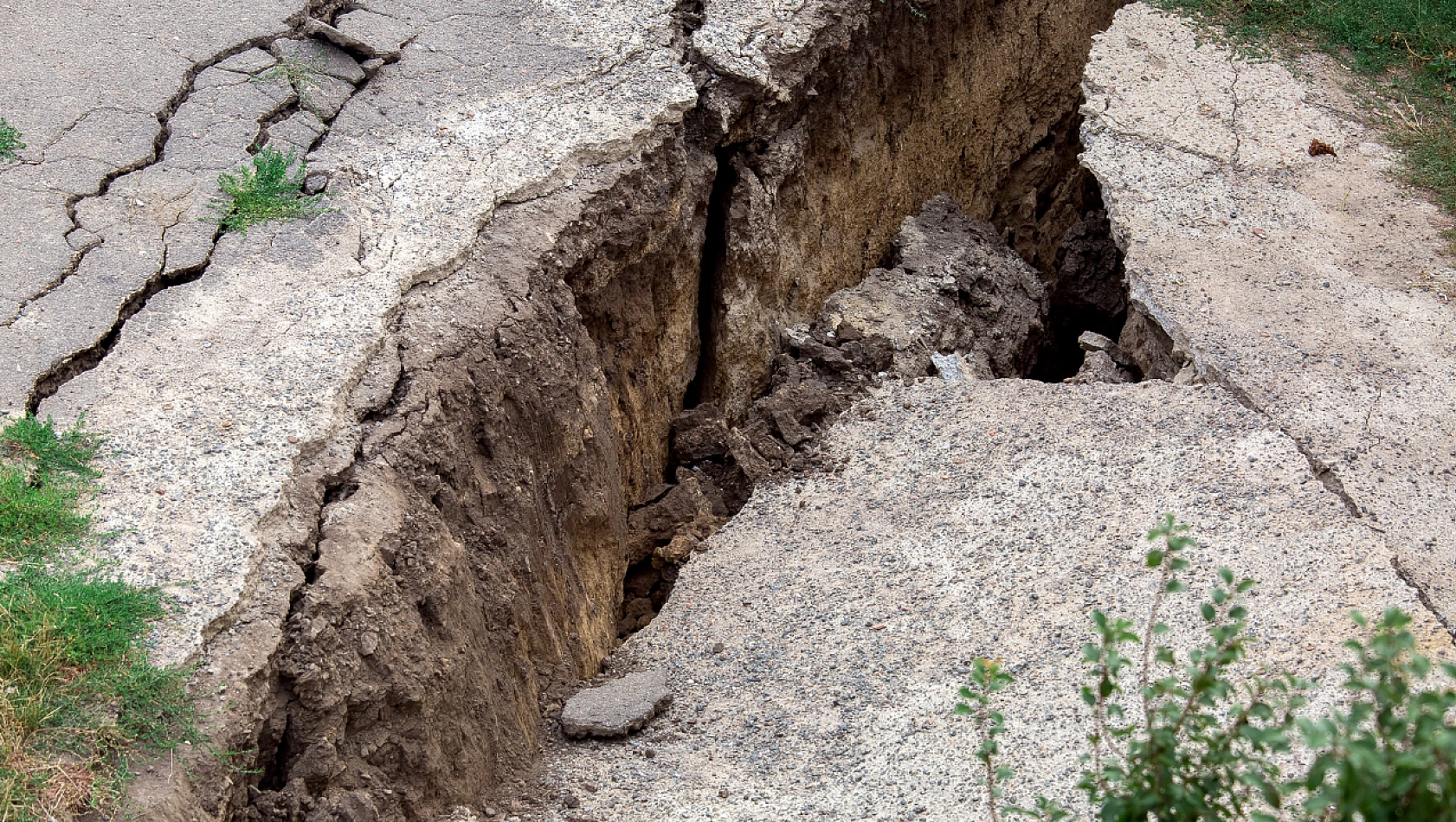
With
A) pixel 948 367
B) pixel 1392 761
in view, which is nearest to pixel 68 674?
pixel 1392 761

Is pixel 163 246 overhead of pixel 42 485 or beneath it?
overhead

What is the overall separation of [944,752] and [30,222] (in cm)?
370

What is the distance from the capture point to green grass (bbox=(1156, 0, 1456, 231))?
6.49 meters

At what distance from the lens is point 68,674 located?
298 cm

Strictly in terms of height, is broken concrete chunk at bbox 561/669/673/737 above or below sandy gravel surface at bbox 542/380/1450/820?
below

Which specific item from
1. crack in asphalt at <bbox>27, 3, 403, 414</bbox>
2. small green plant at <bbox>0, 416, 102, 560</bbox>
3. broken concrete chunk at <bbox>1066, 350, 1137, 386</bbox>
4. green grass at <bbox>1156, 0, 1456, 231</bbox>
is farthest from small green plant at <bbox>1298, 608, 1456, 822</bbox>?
green grass at <bbox>1156, 0, 1456, 231</bbox>

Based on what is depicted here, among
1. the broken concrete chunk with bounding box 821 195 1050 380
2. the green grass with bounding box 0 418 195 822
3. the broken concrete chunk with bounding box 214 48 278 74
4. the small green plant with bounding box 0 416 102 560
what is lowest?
the broken concrete chunk with bounding box 821 195 1050 380

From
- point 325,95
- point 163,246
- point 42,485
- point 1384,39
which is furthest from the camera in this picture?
point 1384,39

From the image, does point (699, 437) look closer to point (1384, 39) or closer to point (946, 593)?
point (946, 593)

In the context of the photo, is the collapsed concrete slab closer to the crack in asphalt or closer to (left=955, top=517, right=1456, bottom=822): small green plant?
the crack in asphalt

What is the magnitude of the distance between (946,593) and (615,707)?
4.18ft

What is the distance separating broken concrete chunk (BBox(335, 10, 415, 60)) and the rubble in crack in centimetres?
214

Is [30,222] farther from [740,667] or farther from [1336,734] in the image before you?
[1336,734]

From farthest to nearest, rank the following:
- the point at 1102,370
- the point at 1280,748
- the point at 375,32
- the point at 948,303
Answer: the point at 948,303, the point at 1102,370, the point at 375,32, the point at 1280,748
